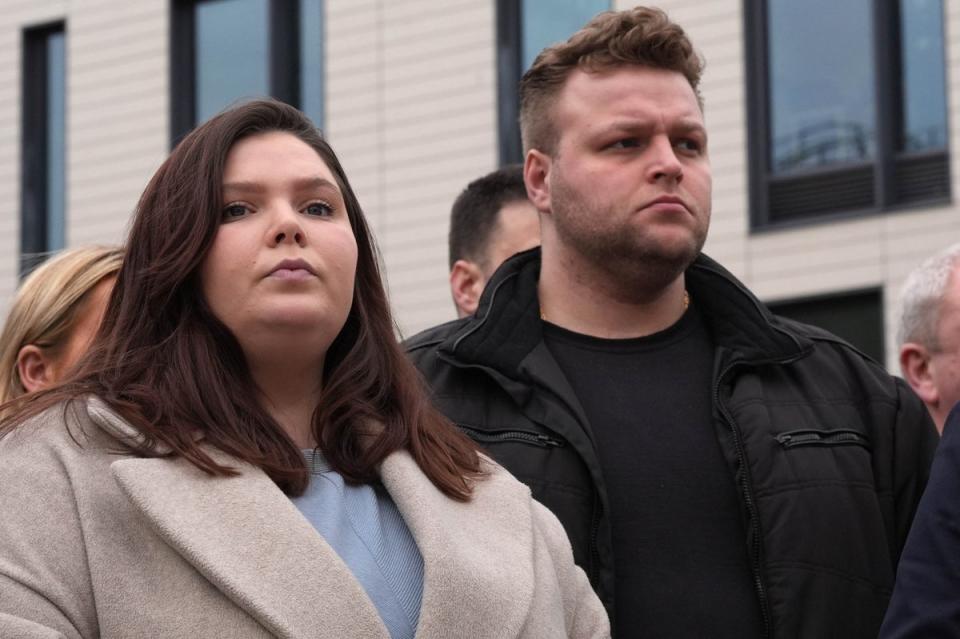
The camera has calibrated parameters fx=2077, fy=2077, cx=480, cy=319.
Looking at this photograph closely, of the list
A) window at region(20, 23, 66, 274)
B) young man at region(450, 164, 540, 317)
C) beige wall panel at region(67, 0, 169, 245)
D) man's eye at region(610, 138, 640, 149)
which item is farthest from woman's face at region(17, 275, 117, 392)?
window at region(20, 23, 66, 274)

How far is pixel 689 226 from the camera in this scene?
486cm

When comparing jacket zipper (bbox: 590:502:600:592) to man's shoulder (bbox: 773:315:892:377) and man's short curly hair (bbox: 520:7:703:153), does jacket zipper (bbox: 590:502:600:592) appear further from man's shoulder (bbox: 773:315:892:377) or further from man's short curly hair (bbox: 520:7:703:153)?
man's short curly hair (bbox: 520:7:703:153)

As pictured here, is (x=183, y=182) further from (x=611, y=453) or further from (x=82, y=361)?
(x=611, y=453)

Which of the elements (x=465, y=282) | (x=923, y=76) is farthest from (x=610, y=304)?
(x=923, y=76)

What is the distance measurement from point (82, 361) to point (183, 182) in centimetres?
37

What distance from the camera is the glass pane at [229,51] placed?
57.3 ft

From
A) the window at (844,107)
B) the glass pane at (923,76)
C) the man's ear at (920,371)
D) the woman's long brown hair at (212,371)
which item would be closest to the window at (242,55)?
the window at (844,107)

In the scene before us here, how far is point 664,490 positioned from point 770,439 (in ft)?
0.90

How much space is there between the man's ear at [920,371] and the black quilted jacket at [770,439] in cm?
34

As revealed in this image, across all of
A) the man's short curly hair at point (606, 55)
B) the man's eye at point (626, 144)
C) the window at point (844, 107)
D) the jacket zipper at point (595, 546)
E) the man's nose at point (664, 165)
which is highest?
the window at point (844, 107)

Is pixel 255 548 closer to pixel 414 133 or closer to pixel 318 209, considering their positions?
pixel 318 209

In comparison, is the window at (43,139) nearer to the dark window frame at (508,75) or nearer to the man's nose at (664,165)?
the dark window frame at (508,75)

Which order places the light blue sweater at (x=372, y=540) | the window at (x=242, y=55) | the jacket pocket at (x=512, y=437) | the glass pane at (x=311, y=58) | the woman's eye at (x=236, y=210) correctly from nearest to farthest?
the light blue sweater at (x=372, y=540) < the woman's eye at (x=236, y=210) < the jacket pocket at (x=512, y=437) < the glass pane at (x=311, y=58) < the window at (x=242, y=55)

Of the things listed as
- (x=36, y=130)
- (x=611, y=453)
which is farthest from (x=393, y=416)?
(x=36, y=130)
